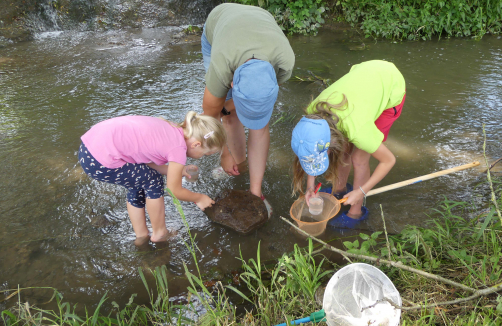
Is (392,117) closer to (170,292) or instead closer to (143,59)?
(170,292)

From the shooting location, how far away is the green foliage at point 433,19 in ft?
19.5

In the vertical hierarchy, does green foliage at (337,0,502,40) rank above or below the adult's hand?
above

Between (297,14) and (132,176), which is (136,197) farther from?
(297,14)

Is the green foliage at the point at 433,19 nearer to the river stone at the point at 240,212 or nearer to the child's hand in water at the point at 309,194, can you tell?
the child's hand in water at the point at 309,194

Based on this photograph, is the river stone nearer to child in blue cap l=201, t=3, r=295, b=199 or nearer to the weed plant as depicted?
child in blue cap l=201, t=3, r=295, b=199

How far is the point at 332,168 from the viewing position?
7.78 ft

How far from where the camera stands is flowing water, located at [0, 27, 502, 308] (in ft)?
7.37

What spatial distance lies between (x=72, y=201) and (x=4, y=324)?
3.62 feet

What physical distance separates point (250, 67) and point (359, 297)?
1291mm

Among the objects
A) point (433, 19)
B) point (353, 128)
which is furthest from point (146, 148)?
point (433, 19)

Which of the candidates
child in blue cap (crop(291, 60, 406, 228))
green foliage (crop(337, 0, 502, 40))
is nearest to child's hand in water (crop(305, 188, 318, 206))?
child in blue cap (crop(291, 60, 406, 228))

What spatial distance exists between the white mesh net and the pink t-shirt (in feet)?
3.70

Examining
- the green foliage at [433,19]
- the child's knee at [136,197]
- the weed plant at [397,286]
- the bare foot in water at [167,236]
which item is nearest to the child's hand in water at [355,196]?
the weed plant at [397,286]

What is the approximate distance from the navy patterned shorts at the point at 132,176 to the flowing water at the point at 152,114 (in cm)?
38
